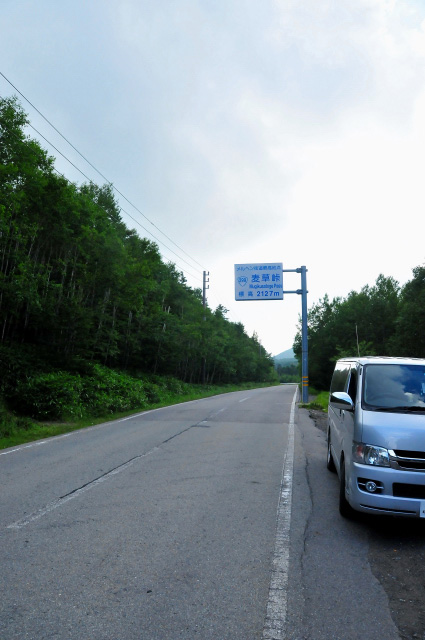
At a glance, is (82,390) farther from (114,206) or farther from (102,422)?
(114,206)

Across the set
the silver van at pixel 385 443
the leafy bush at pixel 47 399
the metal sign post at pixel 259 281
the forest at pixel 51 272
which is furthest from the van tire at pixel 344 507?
the metal sign post at pixel 259 281

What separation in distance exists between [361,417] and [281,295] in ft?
67.9

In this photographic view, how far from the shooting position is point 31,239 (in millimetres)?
21891

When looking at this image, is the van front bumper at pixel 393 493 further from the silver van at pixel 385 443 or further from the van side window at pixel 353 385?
the van side window at pixel 353 385

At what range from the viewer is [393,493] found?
484cm

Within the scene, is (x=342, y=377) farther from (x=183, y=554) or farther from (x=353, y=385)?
(x=183, y=554)

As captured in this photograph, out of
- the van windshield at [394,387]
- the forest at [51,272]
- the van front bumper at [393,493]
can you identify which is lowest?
the van front bumper at [393,493]

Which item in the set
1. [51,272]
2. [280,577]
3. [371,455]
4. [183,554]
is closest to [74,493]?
[183,554]

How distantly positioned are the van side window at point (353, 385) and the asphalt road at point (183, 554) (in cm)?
152

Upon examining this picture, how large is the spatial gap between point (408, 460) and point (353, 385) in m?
1.66

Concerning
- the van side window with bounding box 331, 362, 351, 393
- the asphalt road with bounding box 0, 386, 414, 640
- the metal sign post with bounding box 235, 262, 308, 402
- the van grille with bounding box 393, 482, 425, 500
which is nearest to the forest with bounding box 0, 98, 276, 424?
the metal sign post with bounding box 235, 262, 308, 402

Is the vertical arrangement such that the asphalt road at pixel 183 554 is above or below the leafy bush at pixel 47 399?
below

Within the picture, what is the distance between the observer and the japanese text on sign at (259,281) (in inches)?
1014

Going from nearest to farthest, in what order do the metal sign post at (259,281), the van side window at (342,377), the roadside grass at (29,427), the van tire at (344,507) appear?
the van tire at (344,507) → the van side window at (342,377) → the roadside grass at (29,427) → the metal sign post at (259,281)
